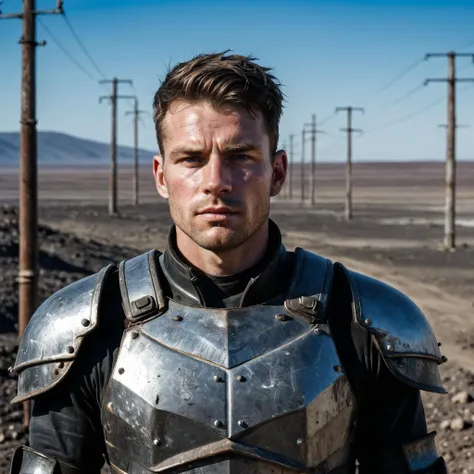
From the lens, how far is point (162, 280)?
2.65 m

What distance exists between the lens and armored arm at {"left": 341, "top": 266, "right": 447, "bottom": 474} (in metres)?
2.51

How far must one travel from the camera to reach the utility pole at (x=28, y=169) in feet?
28.1

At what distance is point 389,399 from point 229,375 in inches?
16.6

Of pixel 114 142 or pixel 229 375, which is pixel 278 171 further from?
pixel 114 142

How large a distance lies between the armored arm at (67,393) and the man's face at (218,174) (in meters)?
0.36

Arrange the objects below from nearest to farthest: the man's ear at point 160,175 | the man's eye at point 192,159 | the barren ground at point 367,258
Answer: the man's eye at point 192,159 → the man's ear at point 160,175 → the barren ground at point 367,258

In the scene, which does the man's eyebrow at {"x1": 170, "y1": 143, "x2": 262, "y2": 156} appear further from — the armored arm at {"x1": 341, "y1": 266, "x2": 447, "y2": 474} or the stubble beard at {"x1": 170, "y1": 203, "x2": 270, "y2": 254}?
the armored arm at {"x1": 341, "y1": 266, "x2": 447, "y2": 474}

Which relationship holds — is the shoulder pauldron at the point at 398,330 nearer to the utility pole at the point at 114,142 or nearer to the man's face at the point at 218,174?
the man's face at the point at 218,174

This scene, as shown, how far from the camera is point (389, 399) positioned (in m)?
2.53

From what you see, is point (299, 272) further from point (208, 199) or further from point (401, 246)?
point (401, 246)

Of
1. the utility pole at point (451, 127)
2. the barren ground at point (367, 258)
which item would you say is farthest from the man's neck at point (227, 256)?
the utility pole at point (451, 127)

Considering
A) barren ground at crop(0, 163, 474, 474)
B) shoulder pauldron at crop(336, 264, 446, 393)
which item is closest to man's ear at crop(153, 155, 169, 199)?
shoulder pauldron at crop(336, 264, 446, 393)

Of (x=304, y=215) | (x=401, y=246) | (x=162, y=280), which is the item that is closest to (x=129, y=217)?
(x=304, y=215)

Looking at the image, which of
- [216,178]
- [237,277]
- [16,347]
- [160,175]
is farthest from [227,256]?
[16,347]
